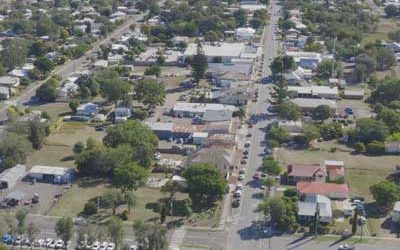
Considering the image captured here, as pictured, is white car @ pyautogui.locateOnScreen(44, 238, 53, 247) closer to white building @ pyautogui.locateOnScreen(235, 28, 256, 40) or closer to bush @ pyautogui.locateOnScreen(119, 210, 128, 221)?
bush @ pyautogui.locateOnScreen(119, 210, 128, 221)

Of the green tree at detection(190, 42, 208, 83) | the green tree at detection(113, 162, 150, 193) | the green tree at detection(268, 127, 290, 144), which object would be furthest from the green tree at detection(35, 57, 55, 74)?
the green tree at detection(113, 162, 150, 193)

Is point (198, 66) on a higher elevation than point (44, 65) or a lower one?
higher

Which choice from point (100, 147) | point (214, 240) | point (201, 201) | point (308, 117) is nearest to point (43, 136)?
point (100, 147)

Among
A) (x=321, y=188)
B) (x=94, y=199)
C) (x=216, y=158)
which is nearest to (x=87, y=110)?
(x=216, y=158)

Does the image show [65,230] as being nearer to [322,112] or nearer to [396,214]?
[396,214]

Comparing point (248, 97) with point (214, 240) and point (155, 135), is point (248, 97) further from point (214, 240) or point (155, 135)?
point (214, 240)

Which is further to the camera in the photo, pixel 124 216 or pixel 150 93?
pixel 150 93

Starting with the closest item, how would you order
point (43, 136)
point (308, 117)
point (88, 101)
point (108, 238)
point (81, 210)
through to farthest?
point (108, 238) < point (81, 210) < point (43, 136) < point (308, 117) < point (88, 101)

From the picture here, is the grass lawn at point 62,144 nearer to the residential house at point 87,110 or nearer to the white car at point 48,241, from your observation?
the residential house at point 87,110
